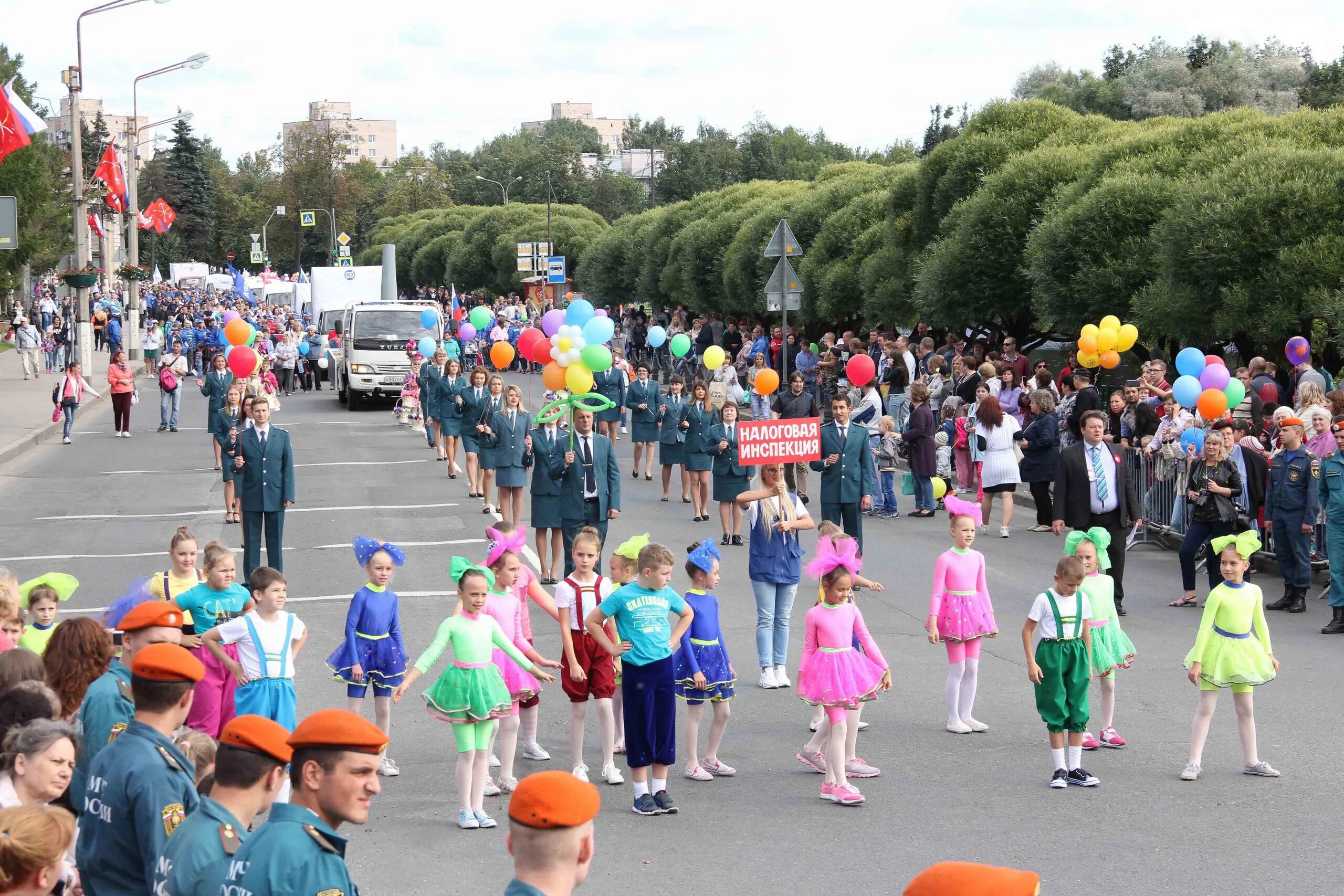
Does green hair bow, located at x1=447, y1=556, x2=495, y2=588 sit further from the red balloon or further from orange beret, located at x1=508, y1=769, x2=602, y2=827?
the red balloon

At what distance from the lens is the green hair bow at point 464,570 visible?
8328 millimetres

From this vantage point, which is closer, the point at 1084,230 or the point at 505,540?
the point at 505,540

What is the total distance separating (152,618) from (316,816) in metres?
2.15

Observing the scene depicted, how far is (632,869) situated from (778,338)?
31174 millimetres

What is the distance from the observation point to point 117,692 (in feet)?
18.6

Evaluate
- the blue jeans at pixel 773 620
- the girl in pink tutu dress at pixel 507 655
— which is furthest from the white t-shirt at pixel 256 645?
the blue jeans at pixel 773 620

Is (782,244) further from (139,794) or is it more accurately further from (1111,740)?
(139,794)

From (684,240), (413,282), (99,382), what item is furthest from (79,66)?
(413,282)

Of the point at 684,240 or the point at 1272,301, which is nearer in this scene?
the point at 1272,301

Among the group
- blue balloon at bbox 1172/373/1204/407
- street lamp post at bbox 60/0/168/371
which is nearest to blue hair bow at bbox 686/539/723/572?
blue balloon at bbox 1172/373/1204/407

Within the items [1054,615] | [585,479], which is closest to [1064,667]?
[1054,615]

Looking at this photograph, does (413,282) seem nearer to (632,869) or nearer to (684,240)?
(684,240)

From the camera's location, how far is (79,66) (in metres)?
38.1

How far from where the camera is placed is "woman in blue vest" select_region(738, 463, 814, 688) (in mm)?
10766
